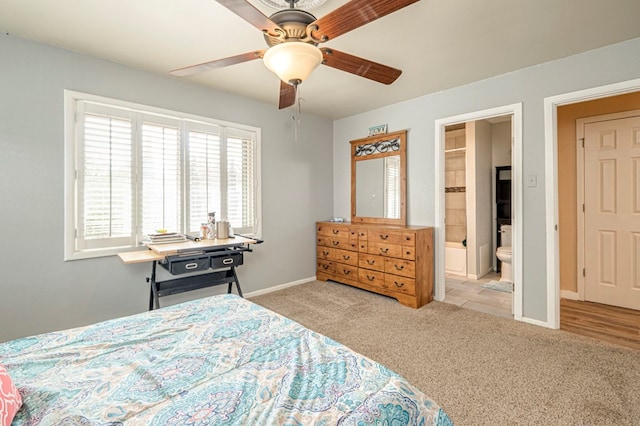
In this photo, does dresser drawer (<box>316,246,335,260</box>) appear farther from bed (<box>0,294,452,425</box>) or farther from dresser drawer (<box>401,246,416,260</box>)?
bed (<box>0,294,452,425</box>)

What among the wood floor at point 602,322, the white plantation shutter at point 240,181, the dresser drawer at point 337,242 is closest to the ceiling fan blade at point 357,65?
the white plantation shutter at point 240,181

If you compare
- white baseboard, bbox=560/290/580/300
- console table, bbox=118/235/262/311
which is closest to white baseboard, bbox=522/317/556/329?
white baseboard, bbox=560/290/580/300

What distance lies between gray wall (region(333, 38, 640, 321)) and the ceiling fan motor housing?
1.92 m

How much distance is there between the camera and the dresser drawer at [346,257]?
13.3 feet

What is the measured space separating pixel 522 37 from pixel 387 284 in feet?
9.15

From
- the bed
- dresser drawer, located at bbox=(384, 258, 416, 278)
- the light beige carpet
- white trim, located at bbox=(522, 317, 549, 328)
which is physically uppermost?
the bed

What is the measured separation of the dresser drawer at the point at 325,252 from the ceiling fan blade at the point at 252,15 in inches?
126

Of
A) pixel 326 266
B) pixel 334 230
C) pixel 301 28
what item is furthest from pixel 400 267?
pixel 301 28

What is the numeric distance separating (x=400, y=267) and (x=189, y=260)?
2336mm

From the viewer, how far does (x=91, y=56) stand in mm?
2717

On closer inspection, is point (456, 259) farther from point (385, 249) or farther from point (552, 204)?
point (552, 204)

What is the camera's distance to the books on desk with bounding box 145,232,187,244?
290 centimetres

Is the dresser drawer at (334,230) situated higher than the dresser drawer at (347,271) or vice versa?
the dresser drawer at (334,230)

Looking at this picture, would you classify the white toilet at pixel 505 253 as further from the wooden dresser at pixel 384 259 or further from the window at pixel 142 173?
the window at pixel 142 173
